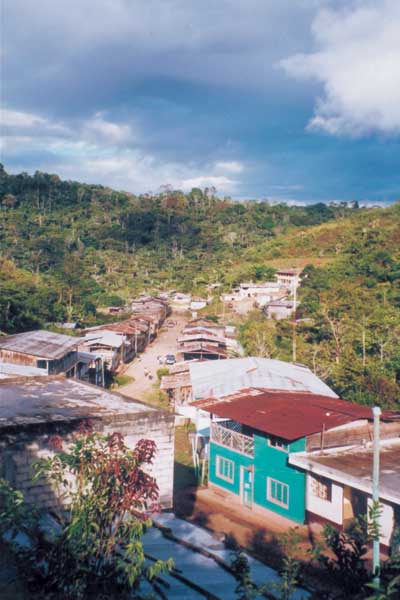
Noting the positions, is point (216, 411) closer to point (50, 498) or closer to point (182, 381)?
point (50, 498)

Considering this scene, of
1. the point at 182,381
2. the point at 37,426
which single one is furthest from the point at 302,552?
the point at 182,381

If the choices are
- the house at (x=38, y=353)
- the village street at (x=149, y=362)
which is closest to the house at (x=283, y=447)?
the house at (x=38, y=353)

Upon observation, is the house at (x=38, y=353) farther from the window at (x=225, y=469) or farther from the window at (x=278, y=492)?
the window at (x=278, y=492)

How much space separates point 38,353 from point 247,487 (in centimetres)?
1185

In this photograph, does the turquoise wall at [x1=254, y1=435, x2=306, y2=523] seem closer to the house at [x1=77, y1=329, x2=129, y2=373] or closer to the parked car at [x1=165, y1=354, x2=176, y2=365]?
the house at [x1=77, y1=329, x2=129, y2=373]

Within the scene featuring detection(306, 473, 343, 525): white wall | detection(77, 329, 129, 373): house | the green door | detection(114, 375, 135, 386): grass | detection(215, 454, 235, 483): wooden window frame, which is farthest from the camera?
detection(77, 329, 129, 373): house

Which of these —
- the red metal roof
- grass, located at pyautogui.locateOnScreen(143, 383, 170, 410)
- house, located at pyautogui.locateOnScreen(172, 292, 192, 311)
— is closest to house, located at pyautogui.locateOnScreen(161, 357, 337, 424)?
the red metal roof

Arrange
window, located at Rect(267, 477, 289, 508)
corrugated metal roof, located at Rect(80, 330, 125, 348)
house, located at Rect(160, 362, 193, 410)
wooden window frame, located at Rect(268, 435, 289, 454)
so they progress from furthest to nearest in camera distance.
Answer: corrugated metal roof, located at Rect(80, 330, 125, 348), house, located at Rect(160, 362, 193, 410), window, located at Rect(267, 477, 289, 508), wooden window frame, located at Rect(268, 435, 289, 454)

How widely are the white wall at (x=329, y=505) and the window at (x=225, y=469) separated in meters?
2.92

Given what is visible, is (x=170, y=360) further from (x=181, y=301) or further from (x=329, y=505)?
(x=181, y=301)

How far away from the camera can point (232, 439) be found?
52.3 feet

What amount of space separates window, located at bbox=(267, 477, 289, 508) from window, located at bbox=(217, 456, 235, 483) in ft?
5.25

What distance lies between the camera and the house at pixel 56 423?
32.4 feet

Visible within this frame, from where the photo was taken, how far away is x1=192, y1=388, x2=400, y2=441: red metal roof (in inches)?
551
